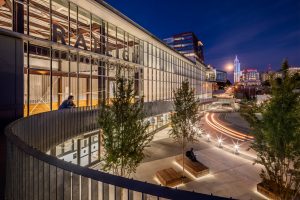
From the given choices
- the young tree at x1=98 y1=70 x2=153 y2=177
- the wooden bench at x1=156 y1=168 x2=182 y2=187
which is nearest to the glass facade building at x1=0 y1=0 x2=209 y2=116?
the young tree at x1=98 y1=70 x2=153 y2=177

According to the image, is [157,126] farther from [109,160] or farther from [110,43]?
[109,160]

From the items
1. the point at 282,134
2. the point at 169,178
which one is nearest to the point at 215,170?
the point at 169,178

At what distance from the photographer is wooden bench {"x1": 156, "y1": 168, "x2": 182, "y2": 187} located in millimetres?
12414

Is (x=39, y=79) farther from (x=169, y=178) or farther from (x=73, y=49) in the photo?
(x=169, y=178)

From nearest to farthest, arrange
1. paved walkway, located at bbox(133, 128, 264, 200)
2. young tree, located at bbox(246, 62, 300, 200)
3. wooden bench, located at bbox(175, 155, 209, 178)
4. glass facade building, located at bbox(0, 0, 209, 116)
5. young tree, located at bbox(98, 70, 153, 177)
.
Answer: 1. young tree, located at bbox(246, 62, 300, 200)
2. young tree, located at bbox(98, 70, 153, 177)
3. glass facade building, located at bbox(0, 0, 209, 116)
4. paved walkway, located at bbox(133, 128, 264, 200)
5. wooden bench, located at bbox(175, 155, 209, 178)

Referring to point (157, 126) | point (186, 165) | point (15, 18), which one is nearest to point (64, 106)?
point (15, 18)

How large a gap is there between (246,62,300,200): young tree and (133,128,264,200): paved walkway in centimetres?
360

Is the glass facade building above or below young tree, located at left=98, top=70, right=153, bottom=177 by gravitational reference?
above

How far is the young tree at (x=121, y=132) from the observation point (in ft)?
29.8

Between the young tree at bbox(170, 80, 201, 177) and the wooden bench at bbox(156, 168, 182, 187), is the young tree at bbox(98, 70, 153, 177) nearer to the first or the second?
the wooden bench at bbox(156, 168, 182, 187)

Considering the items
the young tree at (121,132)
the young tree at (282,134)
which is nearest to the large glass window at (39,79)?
the young tree at (121,132)

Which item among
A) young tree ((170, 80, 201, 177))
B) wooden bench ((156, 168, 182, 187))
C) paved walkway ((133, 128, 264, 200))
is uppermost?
young tree ((170, 80, 201, 177))

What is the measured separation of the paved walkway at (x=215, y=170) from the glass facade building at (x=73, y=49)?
269 inches

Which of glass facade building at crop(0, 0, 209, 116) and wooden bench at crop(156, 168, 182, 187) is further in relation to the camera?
wooden bench at crop(156, 168, 182, 187)
